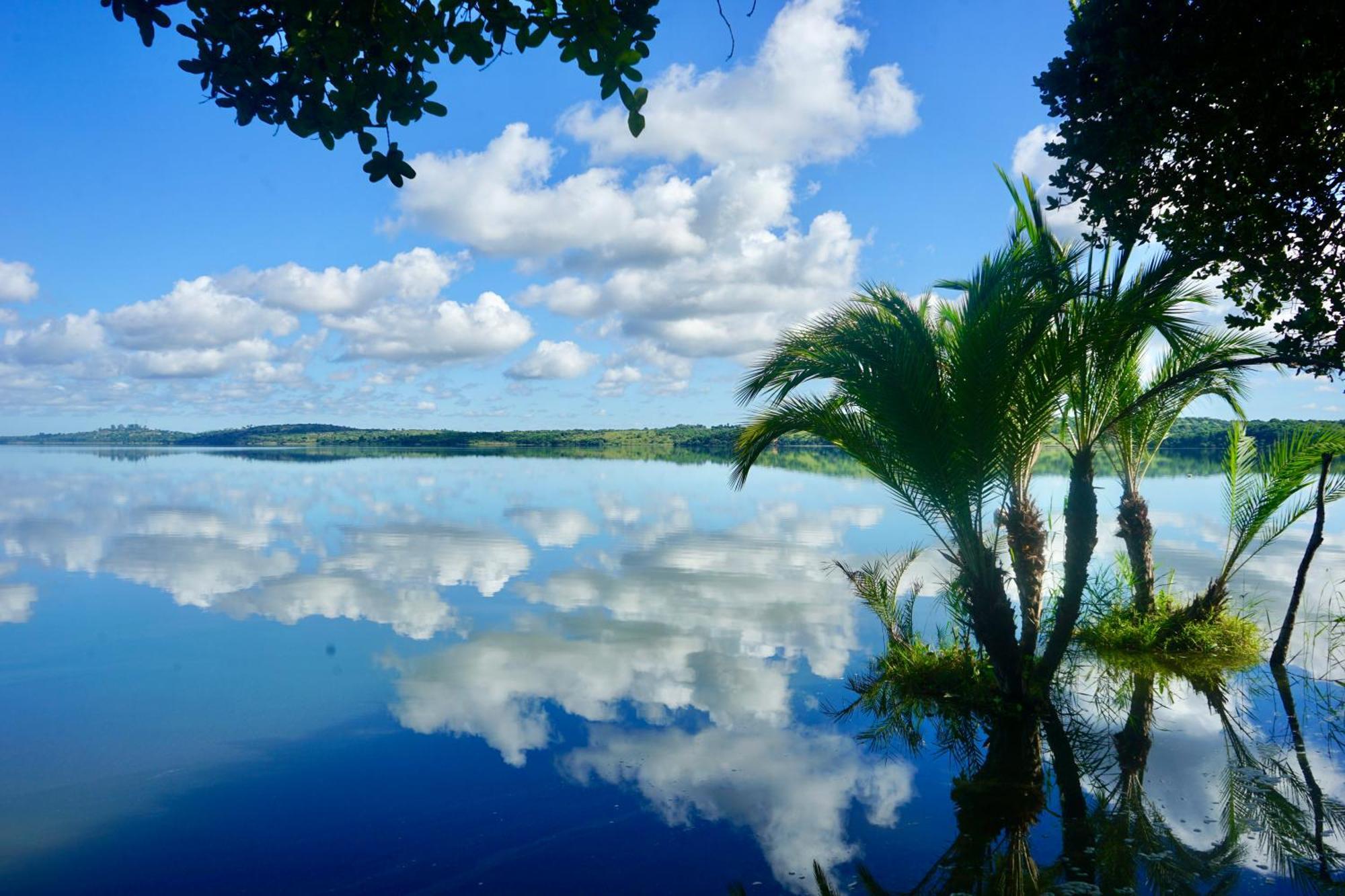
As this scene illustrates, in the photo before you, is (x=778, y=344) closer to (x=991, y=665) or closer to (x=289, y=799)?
(x=991, y=665)

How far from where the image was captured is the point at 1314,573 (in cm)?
1547

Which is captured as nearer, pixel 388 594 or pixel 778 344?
pixel 778 344

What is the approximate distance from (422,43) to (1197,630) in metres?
10.9

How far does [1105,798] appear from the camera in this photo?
613 cm

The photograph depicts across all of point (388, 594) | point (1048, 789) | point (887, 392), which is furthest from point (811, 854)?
point (388, 594)

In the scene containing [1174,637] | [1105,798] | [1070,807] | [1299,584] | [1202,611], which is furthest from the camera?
[1202,611]

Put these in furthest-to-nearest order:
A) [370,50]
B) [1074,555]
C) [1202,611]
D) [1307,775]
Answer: [1202,611] → [1074,555] → [1307,775] → [370,50]

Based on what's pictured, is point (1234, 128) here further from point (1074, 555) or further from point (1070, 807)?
point (1070, 807)

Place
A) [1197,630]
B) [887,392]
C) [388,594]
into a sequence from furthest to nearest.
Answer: [388,594], [1197,630], [887,392]

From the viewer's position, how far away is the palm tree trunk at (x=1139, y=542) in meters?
10.9

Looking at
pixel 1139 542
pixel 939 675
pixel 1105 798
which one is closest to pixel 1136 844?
pixel 1105 798

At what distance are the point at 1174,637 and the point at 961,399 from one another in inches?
208

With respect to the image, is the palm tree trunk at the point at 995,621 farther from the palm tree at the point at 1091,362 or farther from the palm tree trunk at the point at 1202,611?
the palm tree trunk at the point at 1202,611

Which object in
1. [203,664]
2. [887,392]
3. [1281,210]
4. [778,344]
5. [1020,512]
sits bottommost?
[203,664]
